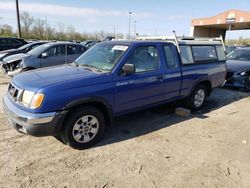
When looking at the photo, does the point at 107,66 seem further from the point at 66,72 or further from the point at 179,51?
the point at 179,51

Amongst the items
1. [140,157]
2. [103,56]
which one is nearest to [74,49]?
[103,56]

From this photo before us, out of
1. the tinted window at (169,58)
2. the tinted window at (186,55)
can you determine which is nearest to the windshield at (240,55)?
the tinted window at (186,55)

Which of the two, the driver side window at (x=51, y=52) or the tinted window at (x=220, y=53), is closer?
the tinted window at (x=220, y=53)

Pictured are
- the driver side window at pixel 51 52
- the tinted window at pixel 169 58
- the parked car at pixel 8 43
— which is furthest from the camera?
the parked car at pixel 8 43

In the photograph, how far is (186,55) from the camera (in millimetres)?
5488

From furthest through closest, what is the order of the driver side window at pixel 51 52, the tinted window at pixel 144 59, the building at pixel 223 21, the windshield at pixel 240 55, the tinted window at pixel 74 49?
the building at pixel 223 21, the windshield at pixel 240 55, the tinted window at pixel 74 49, the driver side window at pixel 51 52, the tinted window at pixel 144 59

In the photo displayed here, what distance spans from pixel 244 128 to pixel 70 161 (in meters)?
3.83

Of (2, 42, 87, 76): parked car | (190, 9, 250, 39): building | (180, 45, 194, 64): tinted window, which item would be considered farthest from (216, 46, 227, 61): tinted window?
(190, 9, 250, 39): building

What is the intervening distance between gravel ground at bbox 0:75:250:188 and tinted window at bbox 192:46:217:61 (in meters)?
1.71

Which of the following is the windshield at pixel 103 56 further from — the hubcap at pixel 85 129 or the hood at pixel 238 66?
the hood at pixel 238 66

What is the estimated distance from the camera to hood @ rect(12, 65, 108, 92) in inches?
139

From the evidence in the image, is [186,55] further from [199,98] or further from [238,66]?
[238,66]

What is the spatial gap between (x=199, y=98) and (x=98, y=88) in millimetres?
3434

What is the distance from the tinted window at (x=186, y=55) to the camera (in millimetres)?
5371
